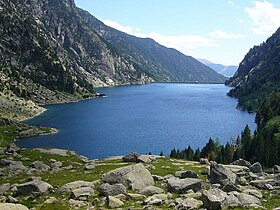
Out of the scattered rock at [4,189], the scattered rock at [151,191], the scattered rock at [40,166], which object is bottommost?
the scattered rock at [40,166]

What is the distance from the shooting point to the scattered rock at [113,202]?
135 feet

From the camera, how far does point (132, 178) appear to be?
52906 mm

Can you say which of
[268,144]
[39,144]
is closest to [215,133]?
[268,144]

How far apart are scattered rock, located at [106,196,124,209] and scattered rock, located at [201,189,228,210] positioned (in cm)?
953

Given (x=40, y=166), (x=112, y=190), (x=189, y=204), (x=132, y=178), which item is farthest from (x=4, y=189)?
(x=40, y=166)

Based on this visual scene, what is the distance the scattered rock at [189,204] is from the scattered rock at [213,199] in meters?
1.02

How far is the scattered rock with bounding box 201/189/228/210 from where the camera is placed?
124ft

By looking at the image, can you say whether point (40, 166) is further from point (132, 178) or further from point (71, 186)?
point (132, 178)

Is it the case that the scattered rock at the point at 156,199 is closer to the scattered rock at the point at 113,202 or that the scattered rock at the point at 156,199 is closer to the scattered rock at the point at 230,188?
the scattered rock at the point at 113,202

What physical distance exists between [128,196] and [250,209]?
1487 cm

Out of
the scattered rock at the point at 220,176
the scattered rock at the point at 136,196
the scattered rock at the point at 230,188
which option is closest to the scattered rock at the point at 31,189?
the scattered rock at the point at 136,196

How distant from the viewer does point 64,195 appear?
4981cm

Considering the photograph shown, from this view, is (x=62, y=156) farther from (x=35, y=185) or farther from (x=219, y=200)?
(x=219, y=200)

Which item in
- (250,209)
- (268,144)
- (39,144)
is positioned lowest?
(39,144)
